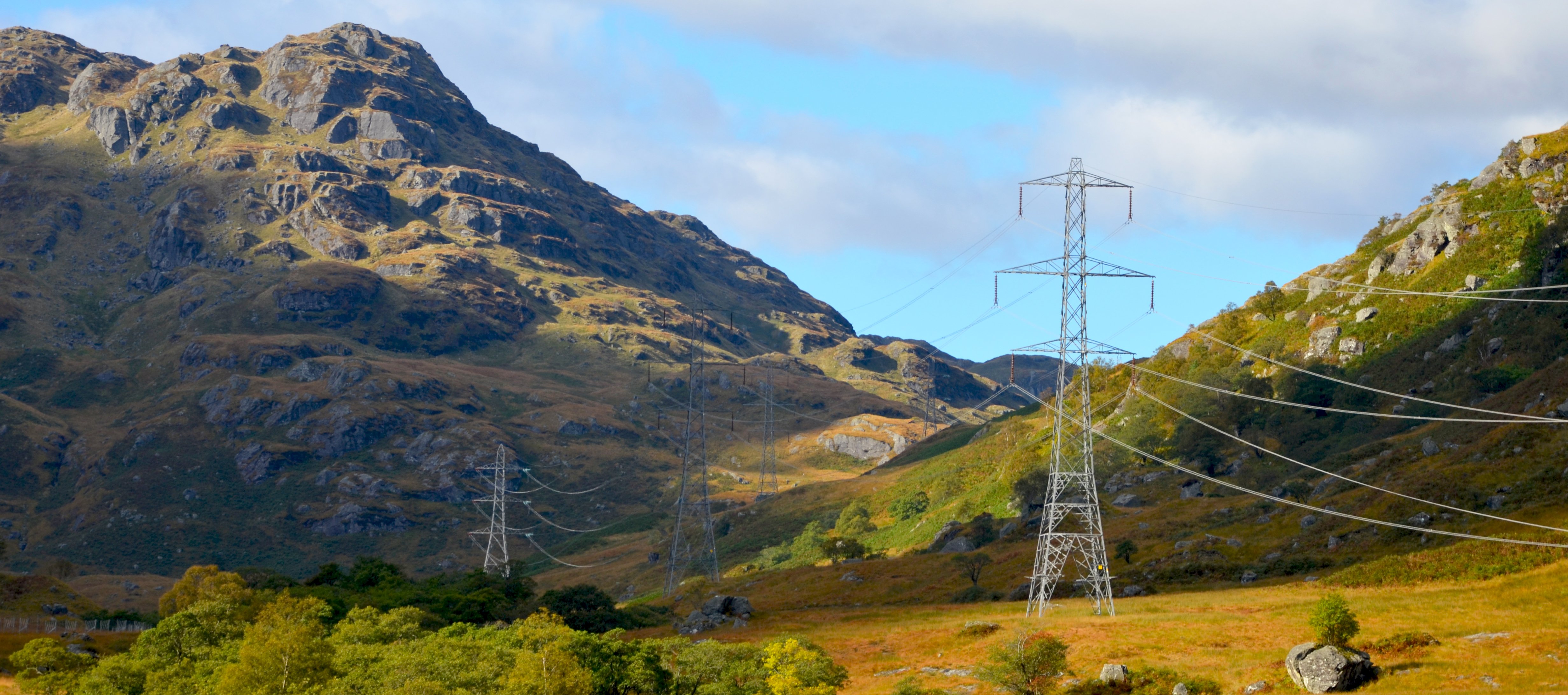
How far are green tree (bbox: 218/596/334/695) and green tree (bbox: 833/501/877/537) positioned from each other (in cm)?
10193

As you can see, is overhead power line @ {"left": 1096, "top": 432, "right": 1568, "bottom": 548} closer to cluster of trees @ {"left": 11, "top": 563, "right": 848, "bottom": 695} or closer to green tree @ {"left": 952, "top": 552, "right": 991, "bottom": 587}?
green tree @ {"left": 952, "top": 552, "right": 991, "bottom": 587}

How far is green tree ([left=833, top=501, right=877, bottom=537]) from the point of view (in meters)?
168

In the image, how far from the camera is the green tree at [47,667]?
77625mm

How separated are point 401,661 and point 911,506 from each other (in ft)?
366

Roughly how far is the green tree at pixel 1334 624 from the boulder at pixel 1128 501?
70438 mm

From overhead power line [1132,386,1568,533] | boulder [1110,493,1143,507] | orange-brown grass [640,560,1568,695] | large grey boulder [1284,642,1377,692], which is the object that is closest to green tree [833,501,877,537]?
boulder [1110,493,1143,507]

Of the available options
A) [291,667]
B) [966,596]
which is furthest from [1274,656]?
[291,667]

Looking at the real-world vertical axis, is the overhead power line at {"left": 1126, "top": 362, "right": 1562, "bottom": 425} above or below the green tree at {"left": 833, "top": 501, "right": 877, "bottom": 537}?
above

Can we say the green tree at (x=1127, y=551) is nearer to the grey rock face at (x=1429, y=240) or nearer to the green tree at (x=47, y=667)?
the grey rock face at (x=1429, y=240)

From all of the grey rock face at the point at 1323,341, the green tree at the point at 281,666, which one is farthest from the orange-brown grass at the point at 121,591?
the grey rock face at the point at 1323,341

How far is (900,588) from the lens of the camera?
4572 inches

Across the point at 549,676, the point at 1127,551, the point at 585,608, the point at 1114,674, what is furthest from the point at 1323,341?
the point at 549,676

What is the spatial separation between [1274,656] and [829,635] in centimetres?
3651

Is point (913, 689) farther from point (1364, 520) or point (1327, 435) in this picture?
point (1327, 435)
